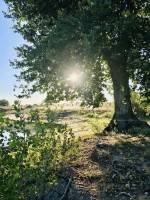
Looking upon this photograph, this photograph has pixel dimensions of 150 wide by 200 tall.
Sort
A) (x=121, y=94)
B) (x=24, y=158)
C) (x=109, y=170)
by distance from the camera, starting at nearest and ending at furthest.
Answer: (x=24, y=158) < (x=109, y=170) < (x=121, y=94)

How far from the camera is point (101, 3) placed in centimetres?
2512

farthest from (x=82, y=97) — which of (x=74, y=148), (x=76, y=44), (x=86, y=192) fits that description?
(x=86, y=192)

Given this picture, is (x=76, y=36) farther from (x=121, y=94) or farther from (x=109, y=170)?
(x=109, y=170)

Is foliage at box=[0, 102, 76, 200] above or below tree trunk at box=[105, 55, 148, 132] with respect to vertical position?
below

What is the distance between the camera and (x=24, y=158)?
13391mm

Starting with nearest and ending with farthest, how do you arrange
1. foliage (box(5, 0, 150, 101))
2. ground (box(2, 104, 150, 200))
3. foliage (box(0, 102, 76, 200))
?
foliage (box(0, 102, 76, 200))
ground (box(2, 104, 150, 200))
foliage (box(5, 0, 150, 101))

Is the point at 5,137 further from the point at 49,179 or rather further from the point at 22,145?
the point at 49,179

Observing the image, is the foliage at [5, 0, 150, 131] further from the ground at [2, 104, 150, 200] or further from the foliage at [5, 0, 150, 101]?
the ground at [2, 104, 150, 200]

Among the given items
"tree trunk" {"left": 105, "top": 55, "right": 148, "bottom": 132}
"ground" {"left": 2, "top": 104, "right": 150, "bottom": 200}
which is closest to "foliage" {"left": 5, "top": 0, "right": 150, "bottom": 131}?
"tree trunk" {"left": 105, "top": 55, "right": 148, "bottom": 132}

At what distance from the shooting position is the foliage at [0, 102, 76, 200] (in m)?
12.0

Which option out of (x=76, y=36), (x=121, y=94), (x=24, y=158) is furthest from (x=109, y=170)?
(x=121, y=94)

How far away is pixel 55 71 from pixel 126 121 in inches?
221

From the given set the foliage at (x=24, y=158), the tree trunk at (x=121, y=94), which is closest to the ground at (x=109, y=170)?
the foliage at (x=24, y=158)

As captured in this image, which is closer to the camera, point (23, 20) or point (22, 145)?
point (22, 145)
